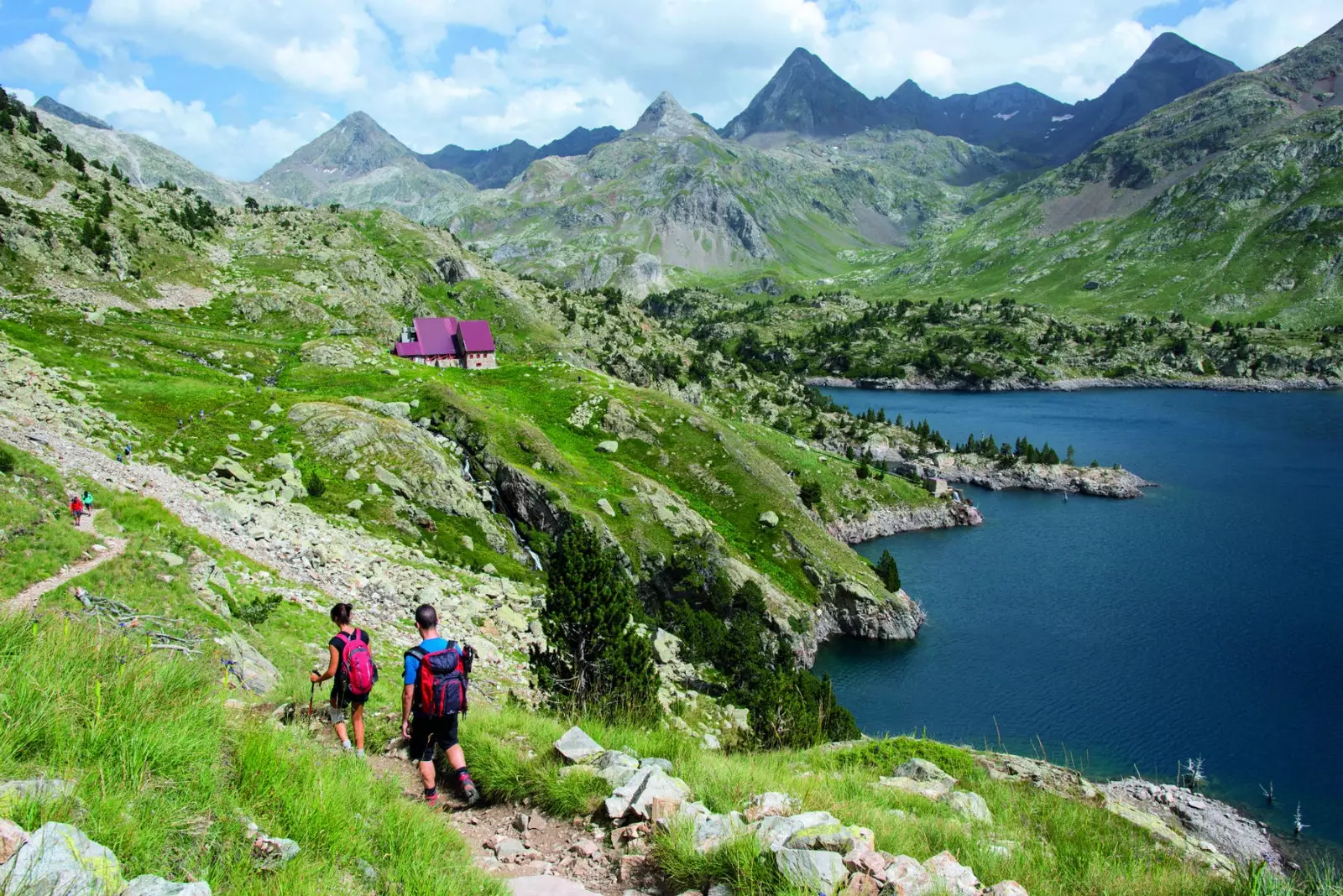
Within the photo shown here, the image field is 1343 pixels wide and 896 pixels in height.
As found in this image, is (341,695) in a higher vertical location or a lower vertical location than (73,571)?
higher

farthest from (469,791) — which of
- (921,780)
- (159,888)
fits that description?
(921,780)

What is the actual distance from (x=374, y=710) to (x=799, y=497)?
7079cm

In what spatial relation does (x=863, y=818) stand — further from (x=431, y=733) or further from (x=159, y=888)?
(x=159, y=888)

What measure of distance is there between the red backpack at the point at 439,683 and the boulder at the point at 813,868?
18.8ft

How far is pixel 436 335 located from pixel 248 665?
273 ft

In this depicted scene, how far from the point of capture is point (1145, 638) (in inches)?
2628

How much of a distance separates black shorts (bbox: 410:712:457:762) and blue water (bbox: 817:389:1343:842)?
676 inches

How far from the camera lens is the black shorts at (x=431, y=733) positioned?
11188 mm

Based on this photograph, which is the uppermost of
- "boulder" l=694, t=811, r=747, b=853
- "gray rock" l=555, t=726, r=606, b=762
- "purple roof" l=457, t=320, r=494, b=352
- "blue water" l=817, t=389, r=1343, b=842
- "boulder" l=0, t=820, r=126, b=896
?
"purple roof" l=457, t=320, r=494, b=352

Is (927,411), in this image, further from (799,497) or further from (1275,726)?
(1275,726)

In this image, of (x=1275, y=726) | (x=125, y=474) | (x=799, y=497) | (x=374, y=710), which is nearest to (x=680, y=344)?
(x=799, y=497)

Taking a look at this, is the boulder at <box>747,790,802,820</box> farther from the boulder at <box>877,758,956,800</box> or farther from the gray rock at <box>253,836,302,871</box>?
the gray rock at <box>253,836,302,871</box>

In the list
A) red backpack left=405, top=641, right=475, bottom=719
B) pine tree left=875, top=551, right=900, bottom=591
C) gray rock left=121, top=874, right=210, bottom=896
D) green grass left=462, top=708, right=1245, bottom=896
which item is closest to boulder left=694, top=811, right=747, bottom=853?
green grass left=462, top=708, right=1245, bottom=896

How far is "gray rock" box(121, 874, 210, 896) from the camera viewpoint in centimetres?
539
